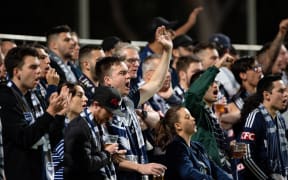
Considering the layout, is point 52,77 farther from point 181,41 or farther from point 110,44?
point 181,41

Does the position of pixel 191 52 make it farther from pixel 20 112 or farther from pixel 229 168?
pixel 20 112

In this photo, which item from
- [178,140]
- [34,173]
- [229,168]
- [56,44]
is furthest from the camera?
[56,44]

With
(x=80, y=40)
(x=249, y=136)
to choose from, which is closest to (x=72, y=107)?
(x=249, y=136)

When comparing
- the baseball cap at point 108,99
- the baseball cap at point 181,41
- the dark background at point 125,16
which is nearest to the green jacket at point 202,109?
the baseball cap at point 108,99

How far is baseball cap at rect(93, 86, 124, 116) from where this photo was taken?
1240 centimetres

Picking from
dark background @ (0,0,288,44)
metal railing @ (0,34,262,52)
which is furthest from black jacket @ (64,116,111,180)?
dark background @ (0,0,288,44)

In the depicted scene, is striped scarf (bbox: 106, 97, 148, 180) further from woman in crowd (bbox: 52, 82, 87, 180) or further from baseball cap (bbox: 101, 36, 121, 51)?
baseball cap (bbox: 101, 36, 121, 51)

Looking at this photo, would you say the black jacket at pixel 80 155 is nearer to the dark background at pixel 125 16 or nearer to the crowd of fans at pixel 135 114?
the crowd of fans at pixel 135 114

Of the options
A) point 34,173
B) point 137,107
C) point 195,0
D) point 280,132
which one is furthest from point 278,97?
point 195,0

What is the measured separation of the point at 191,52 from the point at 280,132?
2661mm

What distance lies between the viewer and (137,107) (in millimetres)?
14188

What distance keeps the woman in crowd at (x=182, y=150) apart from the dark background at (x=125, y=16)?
23.1ft

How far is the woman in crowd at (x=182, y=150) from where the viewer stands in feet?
43.7

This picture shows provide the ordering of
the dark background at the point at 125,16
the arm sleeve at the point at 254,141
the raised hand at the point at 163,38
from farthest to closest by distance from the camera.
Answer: the dark background at the point at 125,16 < the arm sleeve at the point at 254,141 < the raised hand at the point at 163,38
